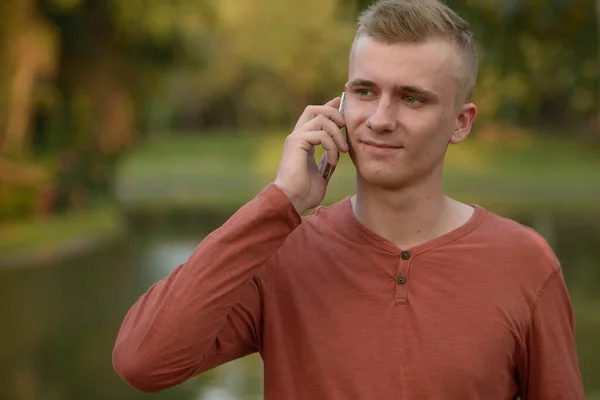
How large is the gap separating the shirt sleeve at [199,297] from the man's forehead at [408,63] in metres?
0.25

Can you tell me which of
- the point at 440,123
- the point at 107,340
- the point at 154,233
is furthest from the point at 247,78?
the point at 440,123

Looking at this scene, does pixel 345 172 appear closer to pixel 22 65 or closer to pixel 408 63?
pixel 22 65

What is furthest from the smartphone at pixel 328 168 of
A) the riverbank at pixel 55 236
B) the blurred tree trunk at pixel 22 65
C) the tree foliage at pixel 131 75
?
the blurred tree trunk at pixel 22 65

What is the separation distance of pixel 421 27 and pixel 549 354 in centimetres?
58

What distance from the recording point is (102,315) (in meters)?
9.46

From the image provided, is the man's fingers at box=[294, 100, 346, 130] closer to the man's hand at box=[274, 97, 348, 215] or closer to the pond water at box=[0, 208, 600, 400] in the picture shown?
the man's hand at box=[274, 97, 348, 215]

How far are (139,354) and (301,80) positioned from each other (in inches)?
704

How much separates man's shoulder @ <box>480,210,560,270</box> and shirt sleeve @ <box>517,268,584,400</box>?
1.3 inches

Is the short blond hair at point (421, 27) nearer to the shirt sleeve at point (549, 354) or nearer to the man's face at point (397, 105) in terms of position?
the man's face at point (397, 105)

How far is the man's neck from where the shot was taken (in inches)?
70.8

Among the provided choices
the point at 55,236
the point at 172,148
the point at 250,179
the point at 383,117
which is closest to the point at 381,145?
the point at 383,117

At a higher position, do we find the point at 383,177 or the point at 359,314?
the point at 383,177

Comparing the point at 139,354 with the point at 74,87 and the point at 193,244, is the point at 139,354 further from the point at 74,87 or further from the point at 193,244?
the point at 74,87

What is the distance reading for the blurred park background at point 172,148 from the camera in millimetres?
7605
